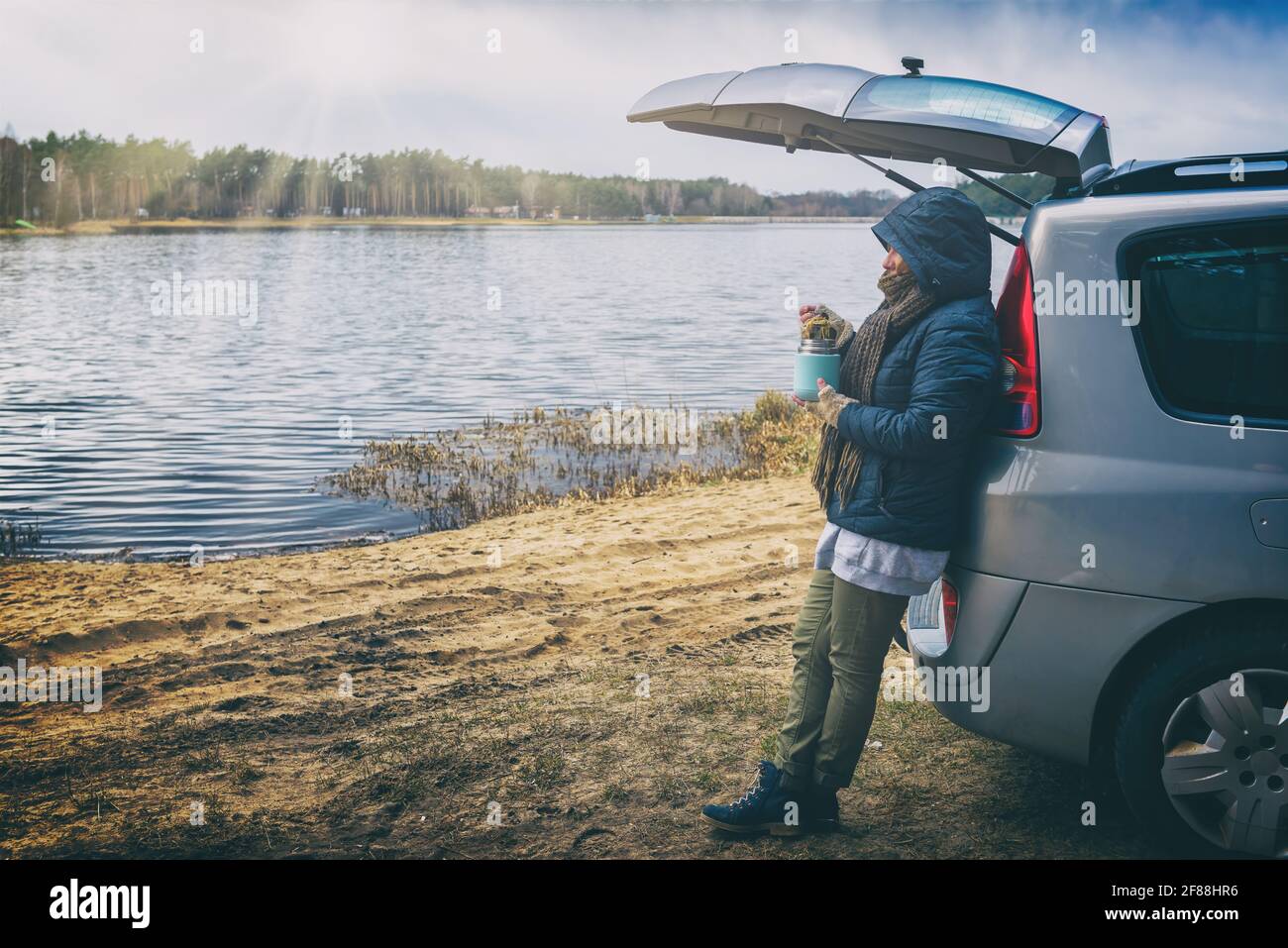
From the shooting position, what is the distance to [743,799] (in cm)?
395

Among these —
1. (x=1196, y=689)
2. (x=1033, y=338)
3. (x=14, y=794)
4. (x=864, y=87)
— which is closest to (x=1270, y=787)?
(x=1196, y=689)

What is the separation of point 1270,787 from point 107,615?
6.58 metres

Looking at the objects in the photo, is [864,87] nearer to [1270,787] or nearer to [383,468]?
[1270,787]

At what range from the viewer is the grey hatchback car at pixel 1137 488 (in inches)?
Result: 129

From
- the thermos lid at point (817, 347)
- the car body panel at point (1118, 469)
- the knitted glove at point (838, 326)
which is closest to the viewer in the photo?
the car body panel at point (1118, 469)

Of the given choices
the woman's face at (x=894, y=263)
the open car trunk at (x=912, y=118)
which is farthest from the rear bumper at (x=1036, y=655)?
the open car trunk at (x=912, y=118)

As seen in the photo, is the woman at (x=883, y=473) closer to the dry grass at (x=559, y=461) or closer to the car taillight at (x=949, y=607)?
the car taillight at (x=949, y=607)

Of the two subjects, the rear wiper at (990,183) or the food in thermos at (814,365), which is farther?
the rear wiper at (990,183)

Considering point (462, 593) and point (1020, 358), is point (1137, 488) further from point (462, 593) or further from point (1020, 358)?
point (462, 593)

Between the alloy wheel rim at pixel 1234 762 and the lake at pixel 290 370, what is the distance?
27.4ft

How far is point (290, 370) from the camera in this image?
24.9 meters

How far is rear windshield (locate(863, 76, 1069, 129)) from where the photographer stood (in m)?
3.60

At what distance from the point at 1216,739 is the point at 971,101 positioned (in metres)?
2.20

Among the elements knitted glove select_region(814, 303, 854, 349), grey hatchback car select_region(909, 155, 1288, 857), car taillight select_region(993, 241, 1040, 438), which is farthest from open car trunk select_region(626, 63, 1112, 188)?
knitted glove select_region(814, 303, 854, 349)
